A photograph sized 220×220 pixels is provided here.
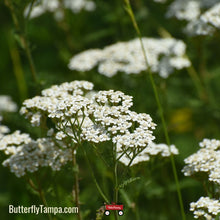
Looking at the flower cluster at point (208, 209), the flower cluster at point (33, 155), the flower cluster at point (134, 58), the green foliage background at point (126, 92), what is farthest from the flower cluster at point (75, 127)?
the flower cluster at point (134, 58)

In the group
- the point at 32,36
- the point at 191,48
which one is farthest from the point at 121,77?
the point at 32,36

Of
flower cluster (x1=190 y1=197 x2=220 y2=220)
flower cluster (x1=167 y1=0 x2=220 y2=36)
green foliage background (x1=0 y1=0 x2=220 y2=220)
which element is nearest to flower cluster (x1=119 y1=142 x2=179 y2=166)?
green foliage background (x1=0 y1=0 x2=220 y2=220)

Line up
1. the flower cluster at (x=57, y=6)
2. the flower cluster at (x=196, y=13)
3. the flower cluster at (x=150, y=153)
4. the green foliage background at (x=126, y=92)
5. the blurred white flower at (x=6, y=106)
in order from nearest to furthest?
the flower cluster at (x=150, y=153) < the green foliage background at (x=126, y=92) < the flower cluster at (x=196, y=13) < the blurred white flower at (x=6, y=106) < the flower cluster at (x=57, y=6)

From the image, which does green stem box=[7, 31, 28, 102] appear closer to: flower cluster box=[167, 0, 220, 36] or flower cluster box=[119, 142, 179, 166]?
flower cluster box=[167, 0, 220, 36]

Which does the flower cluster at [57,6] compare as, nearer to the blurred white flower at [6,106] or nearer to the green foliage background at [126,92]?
the green foliage background at [126,92]

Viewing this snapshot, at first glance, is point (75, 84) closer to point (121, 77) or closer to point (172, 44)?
point (121, 77)

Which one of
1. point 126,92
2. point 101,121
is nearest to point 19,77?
point 126,92

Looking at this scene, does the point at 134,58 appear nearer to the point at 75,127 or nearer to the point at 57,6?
the point at 57,6
